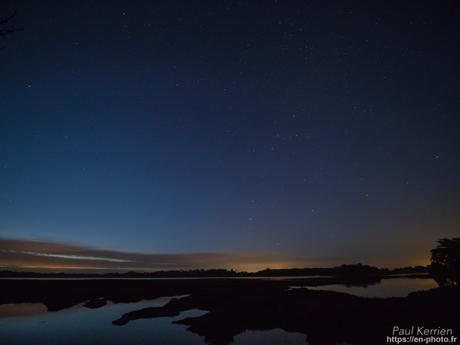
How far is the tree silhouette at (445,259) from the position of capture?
50969 millimetres

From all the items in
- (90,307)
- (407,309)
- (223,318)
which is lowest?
(90,307)

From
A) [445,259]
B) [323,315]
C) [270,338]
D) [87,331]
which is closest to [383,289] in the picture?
[445,259]

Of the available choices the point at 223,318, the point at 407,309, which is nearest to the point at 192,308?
the point at 223,318

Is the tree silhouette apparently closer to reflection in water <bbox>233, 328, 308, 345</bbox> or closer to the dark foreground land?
the dark foreground land

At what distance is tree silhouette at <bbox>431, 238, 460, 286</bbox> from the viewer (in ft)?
167

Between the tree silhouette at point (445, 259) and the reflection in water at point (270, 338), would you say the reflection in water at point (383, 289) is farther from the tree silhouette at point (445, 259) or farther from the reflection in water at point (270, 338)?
the reflection in water at point (270, 338)

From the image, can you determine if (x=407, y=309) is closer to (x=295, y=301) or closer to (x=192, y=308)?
(x=295, y=301)

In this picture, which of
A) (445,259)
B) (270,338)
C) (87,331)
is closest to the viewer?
(270,338)

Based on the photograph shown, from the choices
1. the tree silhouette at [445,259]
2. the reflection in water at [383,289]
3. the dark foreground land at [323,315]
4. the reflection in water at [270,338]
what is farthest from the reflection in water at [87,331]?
the tree silhouette at [445,259]

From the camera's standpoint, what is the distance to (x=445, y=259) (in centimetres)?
5984

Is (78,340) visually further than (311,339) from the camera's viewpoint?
Yes

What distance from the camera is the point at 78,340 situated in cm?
2833

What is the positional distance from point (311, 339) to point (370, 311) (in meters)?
6.98

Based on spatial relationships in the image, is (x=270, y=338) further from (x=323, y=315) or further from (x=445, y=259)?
(x=445, y=259)
